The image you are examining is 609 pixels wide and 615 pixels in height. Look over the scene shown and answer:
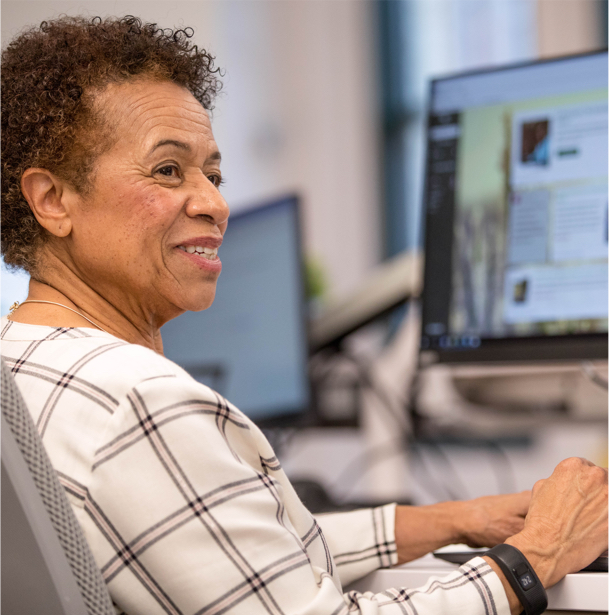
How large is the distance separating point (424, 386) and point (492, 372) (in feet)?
0.82

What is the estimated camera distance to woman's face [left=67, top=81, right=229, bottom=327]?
80cm

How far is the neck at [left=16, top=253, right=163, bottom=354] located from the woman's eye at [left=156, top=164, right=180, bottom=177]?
16cm

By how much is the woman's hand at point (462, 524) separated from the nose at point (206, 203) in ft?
1.55

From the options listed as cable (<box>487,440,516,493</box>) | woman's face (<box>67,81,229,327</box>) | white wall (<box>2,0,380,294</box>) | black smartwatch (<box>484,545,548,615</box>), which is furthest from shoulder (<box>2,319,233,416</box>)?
white wall (<box>2,0,380,294</box>)

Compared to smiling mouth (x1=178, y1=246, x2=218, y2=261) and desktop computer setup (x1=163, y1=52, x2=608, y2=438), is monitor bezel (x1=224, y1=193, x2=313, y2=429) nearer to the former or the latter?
desktop computer setup (x1=163, y1=52, x2=608, y2=438)

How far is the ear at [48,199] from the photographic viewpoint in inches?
32.0

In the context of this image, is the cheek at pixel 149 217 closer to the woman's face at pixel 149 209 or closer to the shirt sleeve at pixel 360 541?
the woman's face at pixel 149 209

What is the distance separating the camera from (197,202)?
0.84 m

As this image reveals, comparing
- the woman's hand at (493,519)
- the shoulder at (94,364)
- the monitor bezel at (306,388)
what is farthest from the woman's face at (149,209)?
the monitor bezel at (306,388)

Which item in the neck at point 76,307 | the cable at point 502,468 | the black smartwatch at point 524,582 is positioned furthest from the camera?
the cable at point 502,468

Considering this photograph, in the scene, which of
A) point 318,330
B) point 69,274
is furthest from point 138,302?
point 318,330

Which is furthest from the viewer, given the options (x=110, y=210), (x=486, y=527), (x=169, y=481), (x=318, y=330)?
(x=318, y=330)

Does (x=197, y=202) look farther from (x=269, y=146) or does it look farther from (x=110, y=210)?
(x=269, y=146)

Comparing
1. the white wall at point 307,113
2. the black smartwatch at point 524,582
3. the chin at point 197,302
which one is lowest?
the black smartwatch at point 524,582
